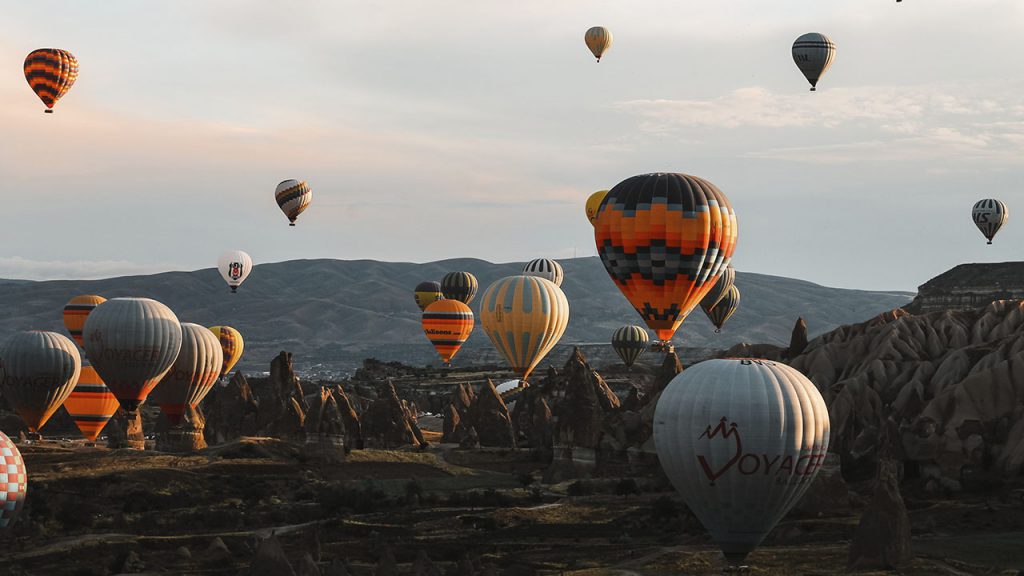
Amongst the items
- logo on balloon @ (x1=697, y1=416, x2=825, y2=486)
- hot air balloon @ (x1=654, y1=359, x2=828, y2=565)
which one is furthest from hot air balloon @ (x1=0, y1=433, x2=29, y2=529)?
logo on balloon @ (x1=697, y1=416, x2=825, y2=486)

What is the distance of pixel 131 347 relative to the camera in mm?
114125

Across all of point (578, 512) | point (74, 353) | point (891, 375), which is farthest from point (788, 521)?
point (74, 353)

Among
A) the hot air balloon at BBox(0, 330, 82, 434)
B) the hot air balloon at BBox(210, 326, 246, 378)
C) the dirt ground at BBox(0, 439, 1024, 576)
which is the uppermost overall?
the hot air balloon at BBox(210, 326, 246, 378)

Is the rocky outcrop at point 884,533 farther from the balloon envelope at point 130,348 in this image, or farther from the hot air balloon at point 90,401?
the hot air balloon at point 90,401

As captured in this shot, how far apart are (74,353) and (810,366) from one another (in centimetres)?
6186

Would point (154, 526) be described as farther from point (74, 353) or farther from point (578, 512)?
point (74, 353)

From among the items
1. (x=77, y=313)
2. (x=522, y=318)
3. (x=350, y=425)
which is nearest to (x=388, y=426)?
(x=350, y=425)

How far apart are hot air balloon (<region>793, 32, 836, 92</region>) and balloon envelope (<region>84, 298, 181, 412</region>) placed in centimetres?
6110

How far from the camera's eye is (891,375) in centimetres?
11019

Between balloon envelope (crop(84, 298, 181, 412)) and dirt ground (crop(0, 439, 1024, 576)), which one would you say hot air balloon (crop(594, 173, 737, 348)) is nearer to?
dirt ground (crop(0, 439, 1024, 576))

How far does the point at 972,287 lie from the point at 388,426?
81.6 meters

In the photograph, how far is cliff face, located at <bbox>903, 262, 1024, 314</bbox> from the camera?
17238 cm

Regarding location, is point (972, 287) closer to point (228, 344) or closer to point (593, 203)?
point (593, 203)

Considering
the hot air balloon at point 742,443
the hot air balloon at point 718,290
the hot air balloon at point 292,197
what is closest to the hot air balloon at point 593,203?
the hot air balloon at point 718,290
